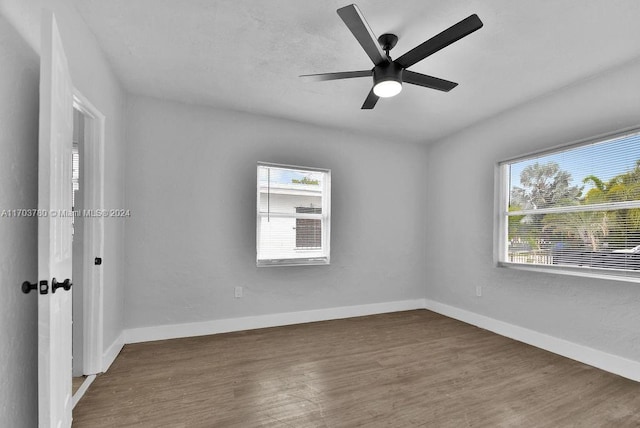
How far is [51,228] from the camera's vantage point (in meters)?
1.33

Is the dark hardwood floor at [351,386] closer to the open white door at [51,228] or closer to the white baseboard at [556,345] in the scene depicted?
the white baseboard at [556,345]

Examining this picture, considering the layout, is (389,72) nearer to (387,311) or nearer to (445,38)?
(445,38)

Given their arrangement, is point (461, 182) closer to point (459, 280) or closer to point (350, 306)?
point (459, 280)

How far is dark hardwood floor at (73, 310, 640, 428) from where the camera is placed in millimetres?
1895

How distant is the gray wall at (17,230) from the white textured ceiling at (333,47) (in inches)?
32.6

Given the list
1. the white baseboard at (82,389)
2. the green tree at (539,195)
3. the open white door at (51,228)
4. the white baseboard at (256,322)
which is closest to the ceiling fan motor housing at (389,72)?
the open white door at (51,228)

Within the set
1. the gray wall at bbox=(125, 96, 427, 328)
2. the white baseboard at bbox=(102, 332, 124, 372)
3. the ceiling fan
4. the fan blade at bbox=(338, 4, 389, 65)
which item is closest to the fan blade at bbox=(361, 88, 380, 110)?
the ceiling fan

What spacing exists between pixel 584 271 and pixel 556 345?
0.77 meters

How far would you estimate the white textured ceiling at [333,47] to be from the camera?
6.22ft

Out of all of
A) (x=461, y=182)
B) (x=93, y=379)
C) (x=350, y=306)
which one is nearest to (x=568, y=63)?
(x=461, y=182)

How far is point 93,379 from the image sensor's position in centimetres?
230

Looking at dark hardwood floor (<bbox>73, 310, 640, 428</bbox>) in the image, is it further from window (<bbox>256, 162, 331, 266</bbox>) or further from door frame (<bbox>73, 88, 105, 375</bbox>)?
window (<bbox>256, 162, 331, 266</bbox>)

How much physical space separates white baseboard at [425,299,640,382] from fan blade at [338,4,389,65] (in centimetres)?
305

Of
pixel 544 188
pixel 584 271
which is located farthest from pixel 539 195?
pixel 584 271
